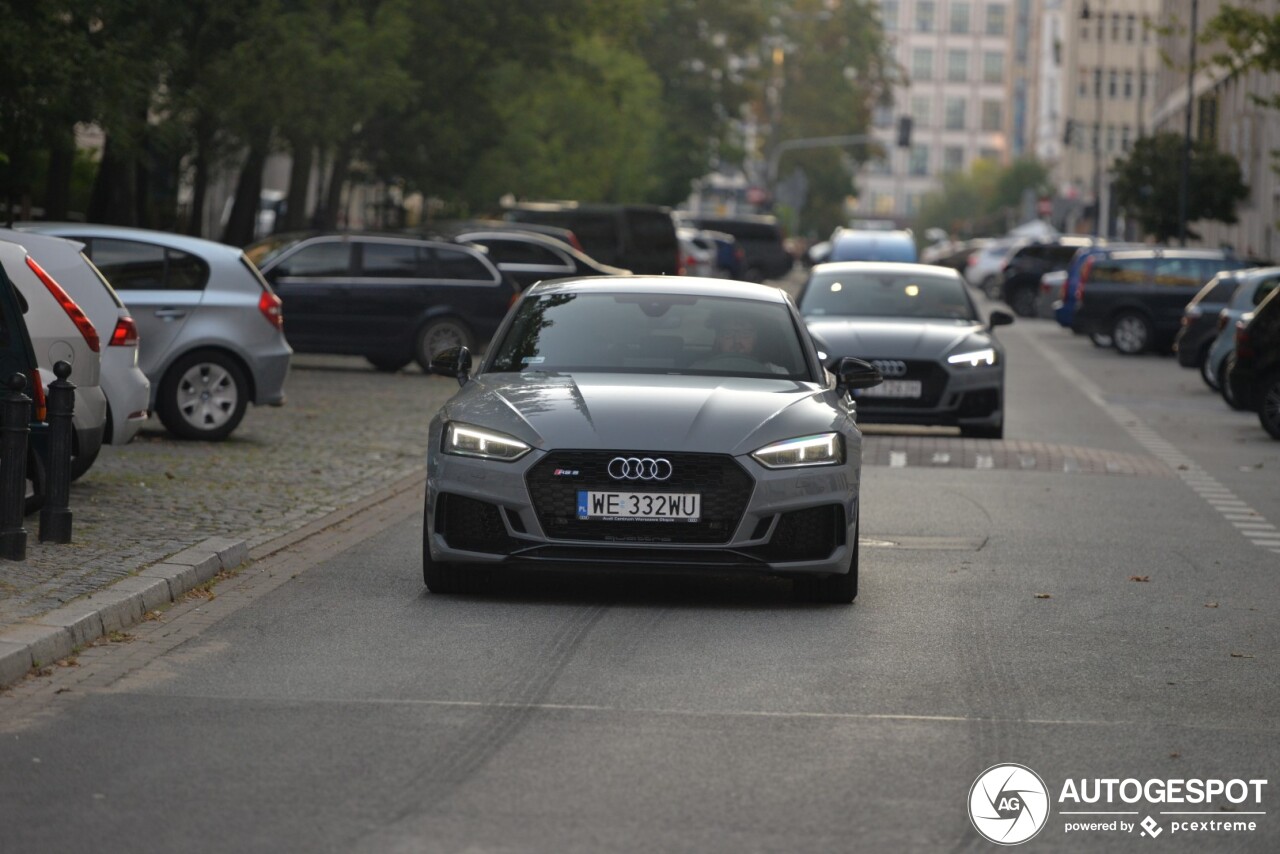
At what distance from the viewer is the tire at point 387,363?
2867 cm

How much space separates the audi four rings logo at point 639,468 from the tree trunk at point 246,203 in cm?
2574

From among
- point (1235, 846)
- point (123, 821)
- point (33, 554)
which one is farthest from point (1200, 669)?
point (33, 554)

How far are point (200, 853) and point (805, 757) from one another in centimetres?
202

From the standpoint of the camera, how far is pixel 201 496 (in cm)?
1398

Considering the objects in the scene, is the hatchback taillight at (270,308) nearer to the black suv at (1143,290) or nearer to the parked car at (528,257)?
the parked car at (528,257)

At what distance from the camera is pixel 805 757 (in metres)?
7.01

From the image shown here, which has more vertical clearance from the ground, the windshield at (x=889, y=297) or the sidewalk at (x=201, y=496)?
the windshield at (x=889, y=297)

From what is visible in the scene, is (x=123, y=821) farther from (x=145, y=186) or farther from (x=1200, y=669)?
(x=145, y=186)

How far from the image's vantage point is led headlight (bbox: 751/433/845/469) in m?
10.1

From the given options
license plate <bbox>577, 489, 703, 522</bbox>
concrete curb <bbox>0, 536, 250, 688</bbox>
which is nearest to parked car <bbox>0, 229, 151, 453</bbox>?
concrete curb <bbox>0, 536, 250, 688</bbox>

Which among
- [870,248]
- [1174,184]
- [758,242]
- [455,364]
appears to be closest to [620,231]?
[870,248]

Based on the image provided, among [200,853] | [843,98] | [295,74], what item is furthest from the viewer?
[843,98]

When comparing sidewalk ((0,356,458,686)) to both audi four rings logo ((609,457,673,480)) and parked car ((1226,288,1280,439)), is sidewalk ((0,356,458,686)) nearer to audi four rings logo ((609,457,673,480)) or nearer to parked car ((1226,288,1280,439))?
audi four rings logo ((609,457,673,480))

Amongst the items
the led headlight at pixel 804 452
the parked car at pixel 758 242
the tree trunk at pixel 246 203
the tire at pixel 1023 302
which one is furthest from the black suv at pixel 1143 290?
the led headlight at pixel 804 452
